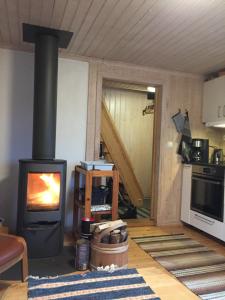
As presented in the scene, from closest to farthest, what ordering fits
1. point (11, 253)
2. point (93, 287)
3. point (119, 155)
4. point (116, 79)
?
point (11, 253)
point (93, 287)
point (116, 79)
point (119, 155)

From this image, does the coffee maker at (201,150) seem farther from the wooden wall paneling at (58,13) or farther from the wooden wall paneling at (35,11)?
the wooden wall paneling at (35,11)

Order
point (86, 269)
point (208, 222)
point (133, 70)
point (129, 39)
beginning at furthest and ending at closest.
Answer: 1. point (133, 70)
2. point (208, 222)
3. point (129, 39)
4. point (86, 269)

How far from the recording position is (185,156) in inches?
147

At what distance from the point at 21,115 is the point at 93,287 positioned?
2.05 m

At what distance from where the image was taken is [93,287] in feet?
6.60

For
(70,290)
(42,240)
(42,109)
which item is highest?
(42,109)

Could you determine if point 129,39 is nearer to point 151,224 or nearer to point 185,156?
point 185,156

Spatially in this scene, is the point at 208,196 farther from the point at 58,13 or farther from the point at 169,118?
the point at 58,13

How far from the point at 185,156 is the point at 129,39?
5.92 ft

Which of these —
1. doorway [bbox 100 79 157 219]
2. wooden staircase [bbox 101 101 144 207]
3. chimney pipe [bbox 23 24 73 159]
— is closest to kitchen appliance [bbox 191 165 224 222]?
wooden staircase [bbox 101 101 144 207]

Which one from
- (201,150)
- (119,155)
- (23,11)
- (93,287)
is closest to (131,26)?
(23,11)

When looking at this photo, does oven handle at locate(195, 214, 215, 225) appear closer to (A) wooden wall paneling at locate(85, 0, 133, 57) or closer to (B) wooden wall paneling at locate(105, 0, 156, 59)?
(B) wooden wall paneling at locate(105, 0, 156, 59)

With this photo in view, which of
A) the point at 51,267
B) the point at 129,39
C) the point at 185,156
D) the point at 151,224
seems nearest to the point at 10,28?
the point at 129,39

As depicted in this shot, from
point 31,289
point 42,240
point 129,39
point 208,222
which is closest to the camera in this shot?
point 31,289
